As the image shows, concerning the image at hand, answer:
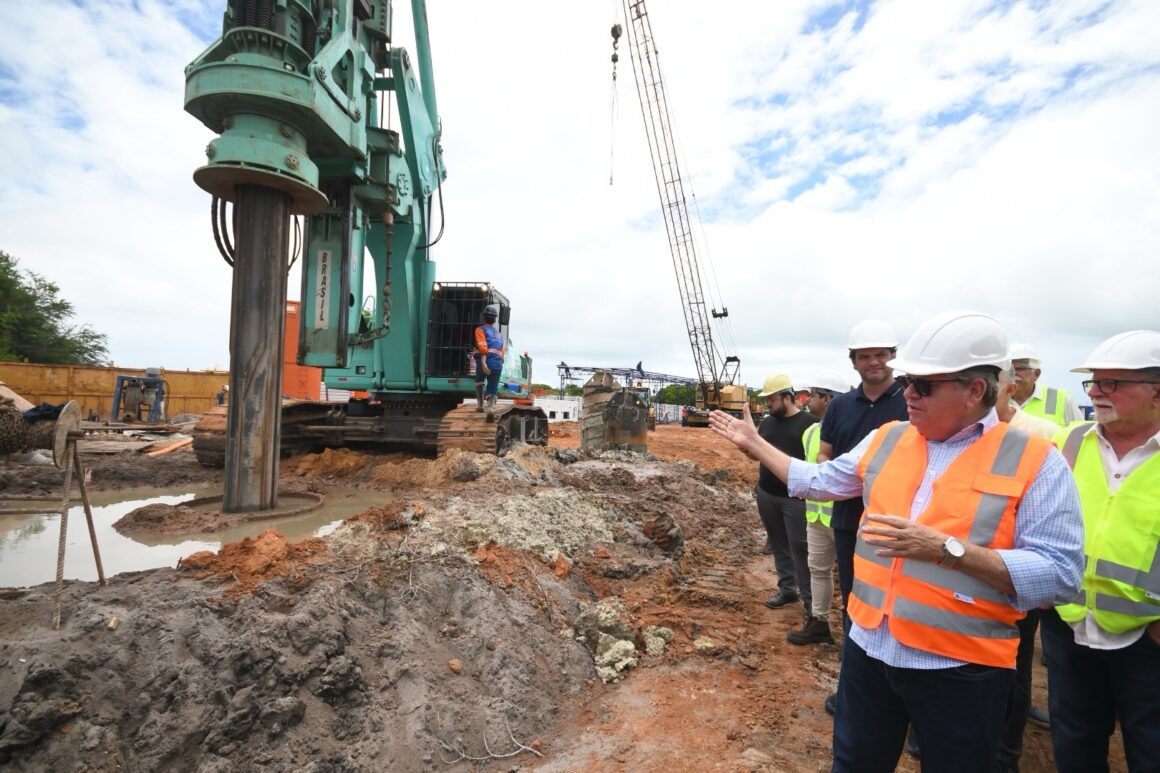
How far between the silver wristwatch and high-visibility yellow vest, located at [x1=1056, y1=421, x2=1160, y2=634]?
2.81 feet

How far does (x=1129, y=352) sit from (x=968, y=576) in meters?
1.32

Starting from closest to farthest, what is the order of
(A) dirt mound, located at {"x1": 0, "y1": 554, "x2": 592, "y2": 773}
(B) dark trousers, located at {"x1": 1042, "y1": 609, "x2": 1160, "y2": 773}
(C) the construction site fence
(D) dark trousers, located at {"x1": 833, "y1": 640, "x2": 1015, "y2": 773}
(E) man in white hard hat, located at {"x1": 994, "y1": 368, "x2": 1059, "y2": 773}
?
1. (D) dark trousers, located at {"x1": 833, "y1": 640, "x2": 1015, "y2": 773}
2. (B) dark trousers, located at {"x1": 1042, "y1": 609, "x2": 1160, "y2": 773}
3. (A) dirt mound, located at {"x1": 0, "y1": 554, "x2": 592, "y2": 773}
4. (E) man in white hard hat, located at {"x1": 994, "y1": 368, "x2": 1059, "y2": 773}
5. (C) the construction site fence

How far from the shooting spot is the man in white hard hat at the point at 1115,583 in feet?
7.38

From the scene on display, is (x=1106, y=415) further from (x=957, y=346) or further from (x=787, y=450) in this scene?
(x=787, y=450)

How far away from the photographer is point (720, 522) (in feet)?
29.2

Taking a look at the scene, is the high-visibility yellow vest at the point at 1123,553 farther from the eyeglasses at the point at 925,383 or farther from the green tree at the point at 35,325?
the green tree at the point at 35,325

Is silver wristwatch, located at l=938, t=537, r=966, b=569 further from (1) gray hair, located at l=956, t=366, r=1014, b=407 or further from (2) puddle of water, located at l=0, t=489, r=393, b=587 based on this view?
(2) puddle of water, located at l=0, t=489, r=393, b=587

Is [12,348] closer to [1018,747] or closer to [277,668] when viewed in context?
[277,668]

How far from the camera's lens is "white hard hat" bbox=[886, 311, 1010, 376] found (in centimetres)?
190

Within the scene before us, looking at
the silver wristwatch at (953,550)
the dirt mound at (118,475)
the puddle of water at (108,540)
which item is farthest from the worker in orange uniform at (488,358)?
the silver wristwatch at (953,550)

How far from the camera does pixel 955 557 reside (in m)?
1.74

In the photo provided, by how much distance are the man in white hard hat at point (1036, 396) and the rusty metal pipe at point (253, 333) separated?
20.3 feet

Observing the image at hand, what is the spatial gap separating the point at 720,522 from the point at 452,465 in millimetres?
3820

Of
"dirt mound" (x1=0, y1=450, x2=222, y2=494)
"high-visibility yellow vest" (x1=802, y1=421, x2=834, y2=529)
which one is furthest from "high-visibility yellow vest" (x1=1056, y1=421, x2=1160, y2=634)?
"dirt mound" (x1=0, y1=450, x2=222, y2=494)
